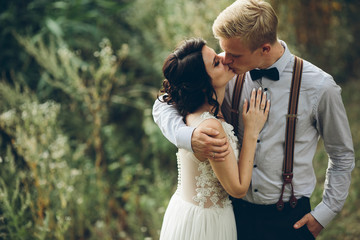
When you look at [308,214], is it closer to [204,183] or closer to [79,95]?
[204,183]

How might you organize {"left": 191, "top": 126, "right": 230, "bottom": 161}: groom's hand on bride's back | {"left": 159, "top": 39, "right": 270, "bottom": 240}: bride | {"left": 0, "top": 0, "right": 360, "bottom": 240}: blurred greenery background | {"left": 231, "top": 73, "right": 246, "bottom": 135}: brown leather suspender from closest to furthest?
{"left": 191, "top": 126, "right": 230, "bottom": 161}: groom's hand on bride's back
{"left": 159, "top": 39, "right": 270, "bottom": 240}: bride
{"left": 231, "top": 73, "right": 246, "bottom": 135}: brown leather suspender
{"left": 0, "top": 0, "right": 360, "bottom": 240}: blurred greenery background

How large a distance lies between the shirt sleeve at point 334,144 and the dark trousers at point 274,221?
10cm

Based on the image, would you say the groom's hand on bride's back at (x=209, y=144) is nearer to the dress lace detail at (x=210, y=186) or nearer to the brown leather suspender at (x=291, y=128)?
the dress lace detail at (x=210, y=186)

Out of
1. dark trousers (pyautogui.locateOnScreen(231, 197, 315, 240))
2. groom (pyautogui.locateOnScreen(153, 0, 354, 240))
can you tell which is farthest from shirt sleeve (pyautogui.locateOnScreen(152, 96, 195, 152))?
dark trousers (pyautogui.locateOnScreen(231, 197, 315, 240))

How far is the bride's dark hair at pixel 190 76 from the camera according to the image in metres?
1.77

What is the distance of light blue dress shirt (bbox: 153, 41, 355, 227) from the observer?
1.74m

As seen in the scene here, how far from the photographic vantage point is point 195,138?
1647 millimetres

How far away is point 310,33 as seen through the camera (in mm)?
4746

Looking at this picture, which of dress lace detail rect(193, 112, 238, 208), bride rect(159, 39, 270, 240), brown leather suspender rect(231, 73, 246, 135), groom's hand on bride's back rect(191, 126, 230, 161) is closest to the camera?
groom's hand on bride's back rect(191, 126, 230, 161)

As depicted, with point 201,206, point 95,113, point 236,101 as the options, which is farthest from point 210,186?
point 95,113

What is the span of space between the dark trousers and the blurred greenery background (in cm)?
117

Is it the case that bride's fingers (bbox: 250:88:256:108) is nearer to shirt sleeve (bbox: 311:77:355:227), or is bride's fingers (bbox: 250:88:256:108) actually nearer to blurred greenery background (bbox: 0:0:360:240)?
shirt sleeve (bbox: 311:77:355:227)

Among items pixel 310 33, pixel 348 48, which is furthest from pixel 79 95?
pixel 348 48

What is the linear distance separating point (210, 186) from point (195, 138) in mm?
368
